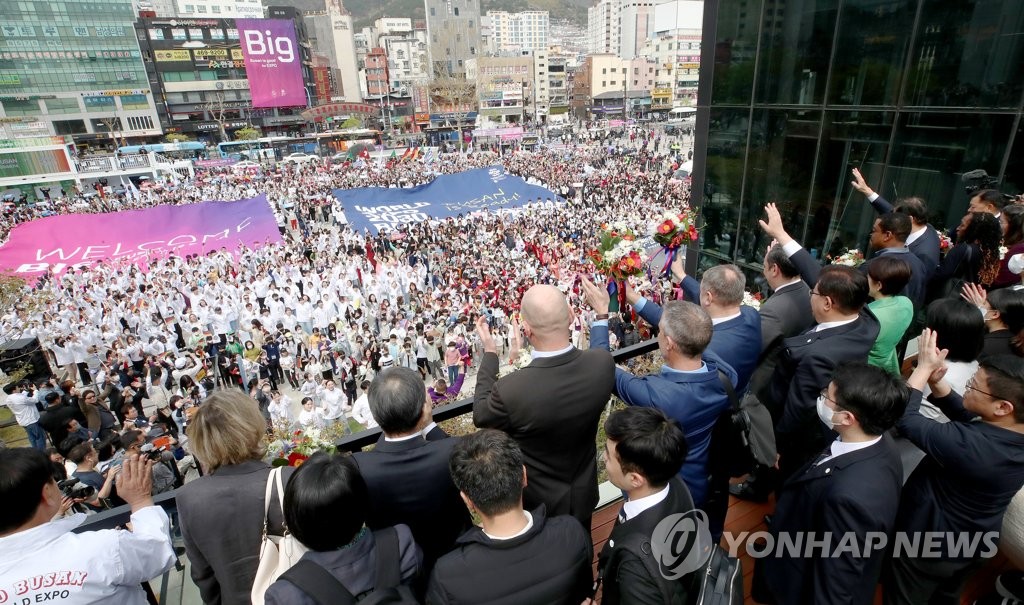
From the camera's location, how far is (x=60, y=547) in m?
1.84

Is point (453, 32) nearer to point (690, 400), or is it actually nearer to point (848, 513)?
point (690, 400)

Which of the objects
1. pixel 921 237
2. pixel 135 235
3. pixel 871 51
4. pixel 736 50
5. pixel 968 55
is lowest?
pixel 135 235

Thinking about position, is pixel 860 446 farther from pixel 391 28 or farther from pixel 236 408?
pixel 391 28

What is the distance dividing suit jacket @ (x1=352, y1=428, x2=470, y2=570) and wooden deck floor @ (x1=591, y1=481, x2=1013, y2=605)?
3.29ft

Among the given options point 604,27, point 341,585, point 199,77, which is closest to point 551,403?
point 341,585

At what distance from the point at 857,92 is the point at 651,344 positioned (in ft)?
29.2

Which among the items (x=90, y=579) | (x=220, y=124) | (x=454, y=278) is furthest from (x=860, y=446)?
(x=220, y=124)

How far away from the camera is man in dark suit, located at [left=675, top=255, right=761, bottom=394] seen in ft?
9.41

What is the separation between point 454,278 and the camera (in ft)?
56.4

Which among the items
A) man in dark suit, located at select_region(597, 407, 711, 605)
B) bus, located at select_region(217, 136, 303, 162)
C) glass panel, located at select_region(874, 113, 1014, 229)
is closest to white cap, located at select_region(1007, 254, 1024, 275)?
man in dark suit, located at select_region(597, 407, 711, 605)

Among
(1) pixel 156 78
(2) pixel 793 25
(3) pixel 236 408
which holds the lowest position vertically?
(3) pixel 236 408

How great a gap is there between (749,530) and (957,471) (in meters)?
1.40

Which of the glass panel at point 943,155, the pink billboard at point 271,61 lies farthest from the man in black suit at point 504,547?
the pink billboard at point 271,61

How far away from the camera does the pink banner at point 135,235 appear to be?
20.9 m
